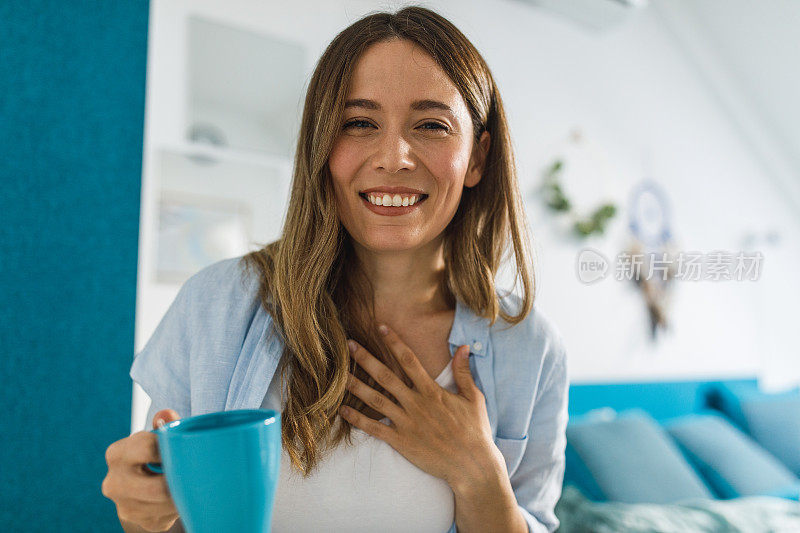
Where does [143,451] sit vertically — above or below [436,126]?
below

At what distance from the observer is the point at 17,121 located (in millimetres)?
863

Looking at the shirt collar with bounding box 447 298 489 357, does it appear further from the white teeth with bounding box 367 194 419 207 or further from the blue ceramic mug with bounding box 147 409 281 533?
the blue ceramic mug with bounding box 147 409 281 533

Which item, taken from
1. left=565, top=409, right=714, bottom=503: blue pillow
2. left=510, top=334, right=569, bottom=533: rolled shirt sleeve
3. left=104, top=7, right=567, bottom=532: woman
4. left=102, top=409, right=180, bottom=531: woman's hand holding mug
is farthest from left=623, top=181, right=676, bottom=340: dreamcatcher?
left=102, top=409, right=180, bottom=531: woman's hand holding mug

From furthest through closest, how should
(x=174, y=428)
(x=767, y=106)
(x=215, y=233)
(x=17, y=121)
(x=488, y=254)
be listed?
1. (x=767, y=106)
2. (x=215, y=233)
3. (x=488, y=254)
4. (x=17, y=121)
5. (x=174, y=428)

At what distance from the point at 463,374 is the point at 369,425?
180 millimetres

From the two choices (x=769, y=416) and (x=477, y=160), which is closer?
(x=477, y=160)

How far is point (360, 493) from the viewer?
86 centimetres

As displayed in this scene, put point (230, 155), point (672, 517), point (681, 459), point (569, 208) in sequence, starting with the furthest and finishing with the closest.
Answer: point (569, 208) < point (681, 459) < point (230, 155) < point (672, 517)

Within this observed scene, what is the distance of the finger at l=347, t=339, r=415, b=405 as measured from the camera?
2.91ft

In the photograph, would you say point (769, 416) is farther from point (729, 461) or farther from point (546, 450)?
point (546, 450)

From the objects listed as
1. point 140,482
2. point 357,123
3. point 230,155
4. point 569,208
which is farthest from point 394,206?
point 569,208

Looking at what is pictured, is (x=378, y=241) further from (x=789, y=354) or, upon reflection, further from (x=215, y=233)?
(x=789, y=354)

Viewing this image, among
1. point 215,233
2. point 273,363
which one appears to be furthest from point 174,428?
point 215,233

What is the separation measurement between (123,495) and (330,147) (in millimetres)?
530
